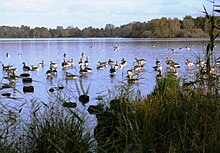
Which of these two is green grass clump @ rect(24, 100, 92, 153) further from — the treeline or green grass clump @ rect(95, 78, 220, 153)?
the treeline

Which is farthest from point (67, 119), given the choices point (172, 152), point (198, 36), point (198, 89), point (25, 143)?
point (198, 36)

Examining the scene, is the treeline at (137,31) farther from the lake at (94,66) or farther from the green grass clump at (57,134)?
the green grass clump at (57,134)

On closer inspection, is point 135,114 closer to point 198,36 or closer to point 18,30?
point 198,36

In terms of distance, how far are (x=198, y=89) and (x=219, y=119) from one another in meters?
0.63

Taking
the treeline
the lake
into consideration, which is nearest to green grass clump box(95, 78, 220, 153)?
the lake

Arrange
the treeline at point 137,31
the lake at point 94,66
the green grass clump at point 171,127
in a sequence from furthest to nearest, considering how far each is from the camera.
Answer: the treeline at point 137,31, the lake at point 94,66, the green grass clump at point 171,127

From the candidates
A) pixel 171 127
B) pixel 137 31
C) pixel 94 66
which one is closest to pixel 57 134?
pixel 171 127

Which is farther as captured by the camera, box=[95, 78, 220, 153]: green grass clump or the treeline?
the treeline

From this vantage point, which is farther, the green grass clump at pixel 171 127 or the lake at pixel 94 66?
the lake at pixel 94 66

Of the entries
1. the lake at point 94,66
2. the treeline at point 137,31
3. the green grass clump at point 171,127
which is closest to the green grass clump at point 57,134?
the green grass clump at point 171,127

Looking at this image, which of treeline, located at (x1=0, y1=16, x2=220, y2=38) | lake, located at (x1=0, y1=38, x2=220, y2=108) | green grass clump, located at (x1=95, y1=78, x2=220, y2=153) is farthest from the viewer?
treeline, located at (x1=0, y1=16, x2=220, y2=38)

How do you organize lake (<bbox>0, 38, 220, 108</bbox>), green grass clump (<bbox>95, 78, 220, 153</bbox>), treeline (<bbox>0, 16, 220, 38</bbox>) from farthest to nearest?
treeline (<bbox>0, 16, 220, 38</bbox>), lake (<bbox>0, 38, 220, 108</bbox>), green grass clump (<bbox>95, 78, 220, 153</bbox>)

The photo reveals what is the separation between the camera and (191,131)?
147 inches

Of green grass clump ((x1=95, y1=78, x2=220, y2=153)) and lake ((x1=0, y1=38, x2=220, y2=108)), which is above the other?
green grass clump ((x1=95, y1=78, x2=220, y2=153))
